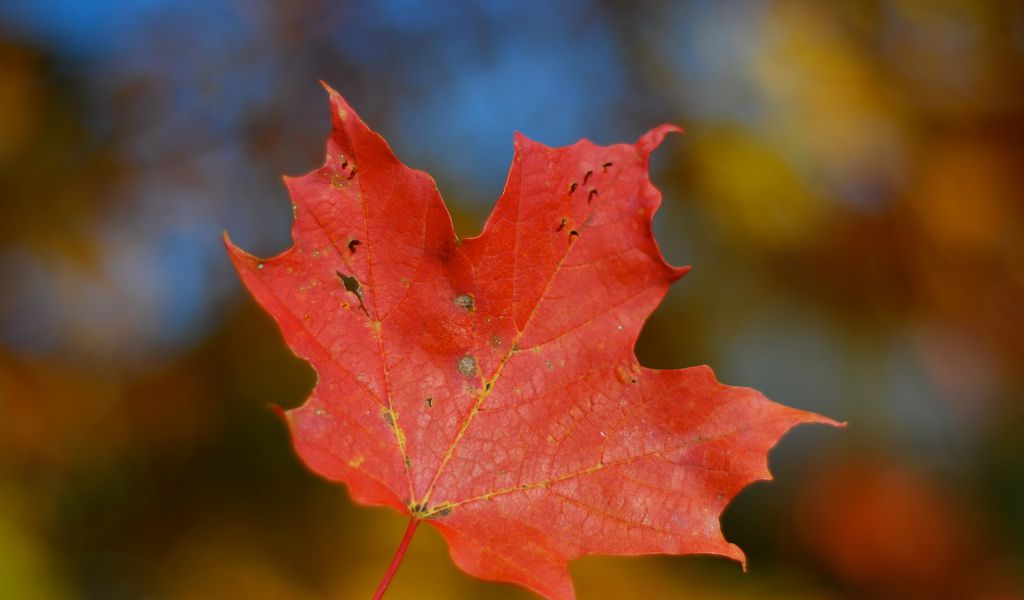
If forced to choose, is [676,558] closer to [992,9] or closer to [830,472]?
[830,472]

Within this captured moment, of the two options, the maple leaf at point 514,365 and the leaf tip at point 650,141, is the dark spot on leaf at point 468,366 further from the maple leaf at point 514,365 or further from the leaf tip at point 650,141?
the leaf tip at point 650,141

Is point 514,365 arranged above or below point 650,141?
below

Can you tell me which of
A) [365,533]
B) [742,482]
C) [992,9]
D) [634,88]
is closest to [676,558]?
[365,533]

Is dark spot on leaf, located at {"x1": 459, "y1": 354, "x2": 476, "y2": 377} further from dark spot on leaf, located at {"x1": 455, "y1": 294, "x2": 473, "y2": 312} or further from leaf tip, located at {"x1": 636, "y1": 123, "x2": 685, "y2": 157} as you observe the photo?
leaf tip, located at {"x1": 636, "y1": 123, "x2": 685, "y2": 157}

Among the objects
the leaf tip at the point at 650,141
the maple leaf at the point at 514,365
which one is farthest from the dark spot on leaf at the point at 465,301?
the leaf tip at the point at 650,141

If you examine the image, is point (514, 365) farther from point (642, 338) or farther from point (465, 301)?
point (642, 338)

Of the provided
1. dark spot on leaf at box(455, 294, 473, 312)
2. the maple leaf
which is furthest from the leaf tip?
dark spot on leaf at box(455, 294, 473, 312)

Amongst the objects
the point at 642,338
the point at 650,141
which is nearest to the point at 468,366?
the point at 650,141
